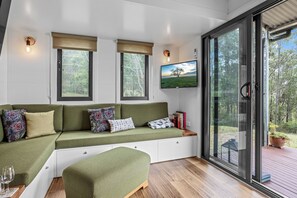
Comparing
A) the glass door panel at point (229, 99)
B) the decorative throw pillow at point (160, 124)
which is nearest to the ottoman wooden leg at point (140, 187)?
the decorative throw pillow at point (160, 124)

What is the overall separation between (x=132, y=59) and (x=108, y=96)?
0.93m

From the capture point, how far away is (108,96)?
10.8 feet

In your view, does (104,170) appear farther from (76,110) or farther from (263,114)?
(263,114)

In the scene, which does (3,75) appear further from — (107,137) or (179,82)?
(179,82)

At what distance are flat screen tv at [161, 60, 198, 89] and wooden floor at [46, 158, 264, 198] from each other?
1459 mm

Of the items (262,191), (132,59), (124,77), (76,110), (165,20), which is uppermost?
(165,20)

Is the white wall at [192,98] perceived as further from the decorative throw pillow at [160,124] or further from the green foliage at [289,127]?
the green foliage at [289,127]

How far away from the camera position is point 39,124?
247 centimetres

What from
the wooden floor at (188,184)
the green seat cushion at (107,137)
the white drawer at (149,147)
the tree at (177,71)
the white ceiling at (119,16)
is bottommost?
the wooden floor at (188,184)

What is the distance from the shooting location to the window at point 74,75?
3.06 meters

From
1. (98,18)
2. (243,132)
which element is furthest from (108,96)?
(243,132)

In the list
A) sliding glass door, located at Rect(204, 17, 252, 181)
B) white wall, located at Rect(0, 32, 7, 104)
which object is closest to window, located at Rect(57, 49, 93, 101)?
white wall, located at Rect(0, 32, 7, 104)

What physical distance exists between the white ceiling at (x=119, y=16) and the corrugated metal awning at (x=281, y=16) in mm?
539

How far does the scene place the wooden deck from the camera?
2.01m
